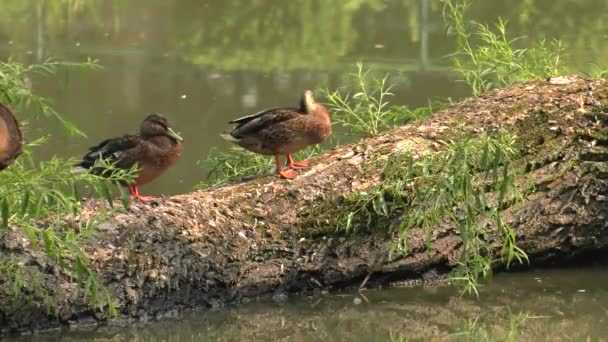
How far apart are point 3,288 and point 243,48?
7.13m

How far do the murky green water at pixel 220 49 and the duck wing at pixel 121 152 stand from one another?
4.99ft

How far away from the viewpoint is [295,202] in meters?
6.73

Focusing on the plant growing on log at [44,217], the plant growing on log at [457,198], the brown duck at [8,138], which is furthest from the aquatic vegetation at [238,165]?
the brown duck at [8,138]

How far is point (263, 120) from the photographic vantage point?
7105 mm

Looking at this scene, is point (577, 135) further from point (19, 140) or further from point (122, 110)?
point (122, 110)

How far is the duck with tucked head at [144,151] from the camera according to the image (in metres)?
6.79

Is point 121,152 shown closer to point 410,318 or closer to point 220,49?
point 410,318

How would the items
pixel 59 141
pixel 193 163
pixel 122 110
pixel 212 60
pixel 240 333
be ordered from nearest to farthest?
pixel 240 333 → pixel 193 163 → pixel 59 141 → pixel 122 110 → pixel 212 60

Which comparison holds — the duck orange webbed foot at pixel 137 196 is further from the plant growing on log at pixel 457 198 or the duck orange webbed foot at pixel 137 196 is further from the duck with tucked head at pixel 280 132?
the plant growing on log at pixel 457 198

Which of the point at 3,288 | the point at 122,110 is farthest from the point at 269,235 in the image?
the point at 122,110

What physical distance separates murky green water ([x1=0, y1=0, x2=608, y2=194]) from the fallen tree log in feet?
5.89

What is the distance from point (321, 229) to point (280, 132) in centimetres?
66

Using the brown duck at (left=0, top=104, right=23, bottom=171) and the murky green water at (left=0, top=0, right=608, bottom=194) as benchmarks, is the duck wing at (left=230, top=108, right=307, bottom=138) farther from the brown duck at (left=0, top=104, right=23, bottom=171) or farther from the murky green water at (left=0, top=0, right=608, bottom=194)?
the brown duck at (left=0, top=104, right=23, bottom=171)

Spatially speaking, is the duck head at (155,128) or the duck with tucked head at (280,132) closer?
the duck head at (155,128)
